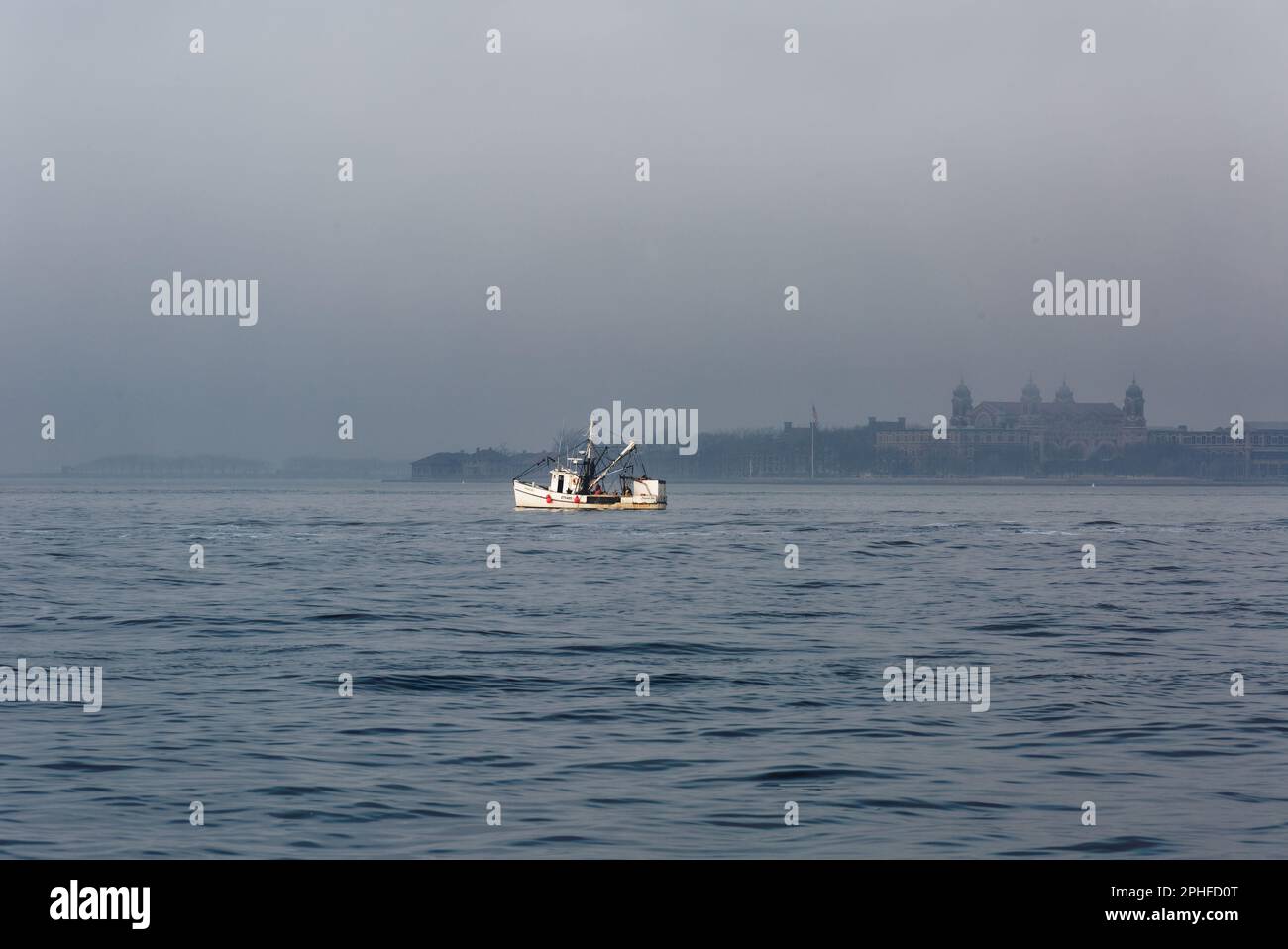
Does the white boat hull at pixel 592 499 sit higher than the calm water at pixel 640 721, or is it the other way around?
the white boat hull at pixel 592 499

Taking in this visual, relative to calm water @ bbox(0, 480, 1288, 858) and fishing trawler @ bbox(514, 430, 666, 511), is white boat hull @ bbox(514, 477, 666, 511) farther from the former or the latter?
calm water @ bbox(0, 480, 1288, 858)

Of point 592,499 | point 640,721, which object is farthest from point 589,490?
point 640,721

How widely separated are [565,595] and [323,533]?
51.8 meters

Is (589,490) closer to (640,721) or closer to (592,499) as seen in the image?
(592,499)

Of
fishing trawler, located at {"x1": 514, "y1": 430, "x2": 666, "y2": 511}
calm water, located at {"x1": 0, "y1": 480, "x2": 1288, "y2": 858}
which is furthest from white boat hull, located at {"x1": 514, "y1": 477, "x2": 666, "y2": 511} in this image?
calm water, located at {"x1": 0, "y1": 480, "x2": 1288, "y2": 858}

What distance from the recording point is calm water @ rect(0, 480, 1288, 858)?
14273mm

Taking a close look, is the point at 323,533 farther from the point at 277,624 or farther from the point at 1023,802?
the point at 1023,802

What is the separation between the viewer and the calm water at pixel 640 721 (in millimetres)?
14273

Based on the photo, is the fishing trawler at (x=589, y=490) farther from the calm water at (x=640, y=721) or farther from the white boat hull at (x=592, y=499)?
the calm water at (x=640, y=721)

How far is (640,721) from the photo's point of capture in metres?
20.9

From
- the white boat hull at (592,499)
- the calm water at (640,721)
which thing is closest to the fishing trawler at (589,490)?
the white boat hull at (592,499)

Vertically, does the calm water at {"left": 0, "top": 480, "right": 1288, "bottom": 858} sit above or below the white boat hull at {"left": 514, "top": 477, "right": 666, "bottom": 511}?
below

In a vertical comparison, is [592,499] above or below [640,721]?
above
